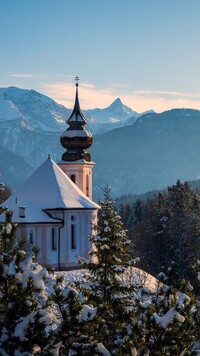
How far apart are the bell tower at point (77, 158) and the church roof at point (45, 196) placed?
10.6 meters

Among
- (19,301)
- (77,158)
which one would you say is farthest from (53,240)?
(19,301)

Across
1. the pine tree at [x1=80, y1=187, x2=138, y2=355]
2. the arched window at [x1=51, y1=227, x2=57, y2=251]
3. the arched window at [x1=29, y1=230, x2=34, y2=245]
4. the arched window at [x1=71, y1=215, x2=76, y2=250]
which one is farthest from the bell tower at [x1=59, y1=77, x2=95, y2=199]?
the pine tree at [x1=80, y1=187, x2=138, y2=355]

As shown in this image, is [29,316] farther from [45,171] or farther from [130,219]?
[130,219]

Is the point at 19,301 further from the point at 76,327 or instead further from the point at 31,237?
the point at 31,237

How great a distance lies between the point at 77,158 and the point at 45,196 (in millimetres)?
13518

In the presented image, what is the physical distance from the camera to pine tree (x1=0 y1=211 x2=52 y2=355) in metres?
12.3

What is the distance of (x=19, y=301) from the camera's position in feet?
42.5

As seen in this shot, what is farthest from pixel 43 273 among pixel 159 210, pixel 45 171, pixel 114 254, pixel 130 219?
pixel 130 219

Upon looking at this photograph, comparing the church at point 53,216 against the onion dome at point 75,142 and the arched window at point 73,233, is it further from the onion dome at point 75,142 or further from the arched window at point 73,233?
the onion dome at point 75,142

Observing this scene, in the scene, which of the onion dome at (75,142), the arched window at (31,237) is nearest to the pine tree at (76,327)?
the arched window at (31,237)

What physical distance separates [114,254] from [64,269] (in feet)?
81.4

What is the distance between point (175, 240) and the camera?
2355 inches

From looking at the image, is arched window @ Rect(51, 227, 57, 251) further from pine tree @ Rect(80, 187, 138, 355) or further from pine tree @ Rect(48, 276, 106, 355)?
pine tree @ Rect(48, 276, 106, 355)

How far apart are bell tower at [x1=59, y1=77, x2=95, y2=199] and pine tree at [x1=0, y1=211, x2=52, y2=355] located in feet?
146
